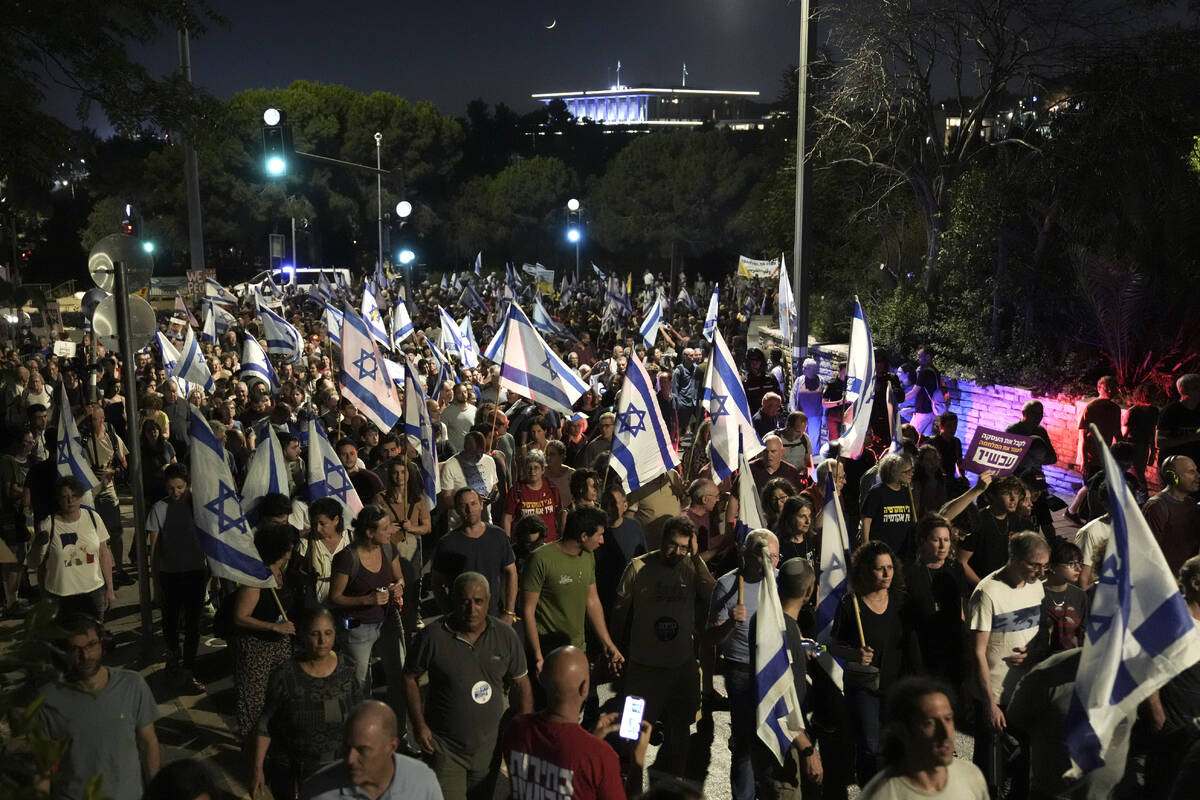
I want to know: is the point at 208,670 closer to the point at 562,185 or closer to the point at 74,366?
Result: the point at 74,366

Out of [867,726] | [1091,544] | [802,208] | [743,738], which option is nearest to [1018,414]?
[802,208]

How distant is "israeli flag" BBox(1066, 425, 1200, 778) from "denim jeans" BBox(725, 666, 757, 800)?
5.63ft

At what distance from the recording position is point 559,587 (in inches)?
262

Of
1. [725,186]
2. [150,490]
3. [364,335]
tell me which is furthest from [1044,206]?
[725,186]

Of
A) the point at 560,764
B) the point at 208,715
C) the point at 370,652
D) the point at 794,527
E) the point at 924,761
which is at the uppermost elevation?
the point at 794,527

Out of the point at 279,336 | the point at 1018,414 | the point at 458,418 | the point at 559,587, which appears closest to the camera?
the point at 559,587

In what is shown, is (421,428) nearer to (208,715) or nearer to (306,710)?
(208,715)

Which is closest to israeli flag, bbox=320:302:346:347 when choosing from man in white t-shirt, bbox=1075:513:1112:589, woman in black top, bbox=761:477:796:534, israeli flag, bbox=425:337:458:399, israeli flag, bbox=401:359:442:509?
israeli flag, bbox=425:337:458:399

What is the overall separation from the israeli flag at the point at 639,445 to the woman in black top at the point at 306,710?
425 cm

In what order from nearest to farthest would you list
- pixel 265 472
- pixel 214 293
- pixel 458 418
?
pixel 265 472 < pixel 458 418 < pixel 214 293

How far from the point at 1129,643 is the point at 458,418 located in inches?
366

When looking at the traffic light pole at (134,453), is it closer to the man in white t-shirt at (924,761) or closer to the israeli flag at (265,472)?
the israeli flag at (265,472)

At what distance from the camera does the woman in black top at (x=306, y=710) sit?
204 inches

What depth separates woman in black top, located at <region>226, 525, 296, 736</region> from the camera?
614cm
